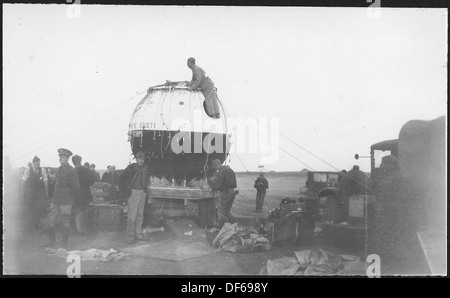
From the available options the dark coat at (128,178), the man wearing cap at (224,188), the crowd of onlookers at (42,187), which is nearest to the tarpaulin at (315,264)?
the man wearing cap at (224,188)

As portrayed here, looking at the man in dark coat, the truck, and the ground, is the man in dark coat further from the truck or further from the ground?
the truck

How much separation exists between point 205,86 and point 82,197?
248 centimetres

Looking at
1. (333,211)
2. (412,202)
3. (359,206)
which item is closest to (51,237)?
(333,211)

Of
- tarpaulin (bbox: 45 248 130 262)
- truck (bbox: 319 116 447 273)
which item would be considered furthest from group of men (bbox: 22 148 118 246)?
truck (bbox: 319 116 447 273)

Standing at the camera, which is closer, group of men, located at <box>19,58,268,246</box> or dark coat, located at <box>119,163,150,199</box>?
group of men, located at <box>19,58,268,246</box>

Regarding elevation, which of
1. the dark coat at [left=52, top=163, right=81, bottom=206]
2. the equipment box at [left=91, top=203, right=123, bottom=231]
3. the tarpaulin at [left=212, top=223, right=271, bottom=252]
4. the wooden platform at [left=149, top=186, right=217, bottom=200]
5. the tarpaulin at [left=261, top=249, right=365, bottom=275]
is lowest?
the tarpaulin at [left=261, top=249, right=365, bottom=275]

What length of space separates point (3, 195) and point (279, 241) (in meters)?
3.96

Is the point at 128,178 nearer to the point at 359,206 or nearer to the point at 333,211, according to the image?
the point at 333,211

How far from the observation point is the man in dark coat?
229 inches

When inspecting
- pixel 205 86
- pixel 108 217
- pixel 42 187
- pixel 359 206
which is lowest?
pixel 108 217

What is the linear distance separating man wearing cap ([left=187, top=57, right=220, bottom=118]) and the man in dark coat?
1188 millimetres

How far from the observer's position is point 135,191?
5832mm

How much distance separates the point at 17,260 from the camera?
5.46m
